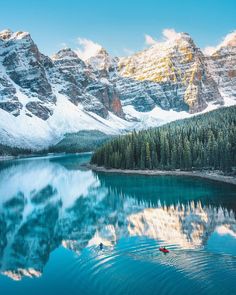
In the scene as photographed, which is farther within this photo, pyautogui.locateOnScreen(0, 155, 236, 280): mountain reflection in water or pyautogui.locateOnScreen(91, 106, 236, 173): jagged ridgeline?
pyautogui.locateOnScreen(91, 106, 236, 173): jagged ridgeline

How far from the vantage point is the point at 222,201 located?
6406cm

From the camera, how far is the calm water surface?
31984 millimetres

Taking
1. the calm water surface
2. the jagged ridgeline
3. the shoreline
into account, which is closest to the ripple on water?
the calm water surface

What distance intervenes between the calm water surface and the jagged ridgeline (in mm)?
17471

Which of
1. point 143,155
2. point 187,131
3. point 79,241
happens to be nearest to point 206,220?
point 79,241

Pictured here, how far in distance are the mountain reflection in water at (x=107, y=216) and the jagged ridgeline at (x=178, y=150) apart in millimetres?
13045

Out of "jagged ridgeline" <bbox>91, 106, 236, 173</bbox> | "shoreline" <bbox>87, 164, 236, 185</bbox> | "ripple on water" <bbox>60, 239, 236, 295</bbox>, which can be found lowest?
"ripple on water" <bbox>60, 239, 236, 295</bbox>

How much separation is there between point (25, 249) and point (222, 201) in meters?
35.0

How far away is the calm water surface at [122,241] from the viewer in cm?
3198

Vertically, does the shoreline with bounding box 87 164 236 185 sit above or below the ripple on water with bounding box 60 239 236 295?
above

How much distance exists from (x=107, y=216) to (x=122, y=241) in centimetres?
1737

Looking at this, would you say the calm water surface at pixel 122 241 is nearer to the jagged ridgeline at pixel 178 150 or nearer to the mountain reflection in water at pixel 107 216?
the mountain reflection in water at pixel 107 216

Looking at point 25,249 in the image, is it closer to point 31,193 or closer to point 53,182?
point 31,193

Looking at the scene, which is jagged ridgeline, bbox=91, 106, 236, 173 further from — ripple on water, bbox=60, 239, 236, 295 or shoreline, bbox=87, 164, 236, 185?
ripple on water, bbox=60, 239, 236, 295
